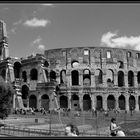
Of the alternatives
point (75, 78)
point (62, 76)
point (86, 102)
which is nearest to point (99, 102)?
point (86, 102)

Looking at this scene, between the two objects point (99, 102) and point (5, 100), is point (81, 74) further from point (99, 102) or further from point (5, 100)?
point (5, 100)

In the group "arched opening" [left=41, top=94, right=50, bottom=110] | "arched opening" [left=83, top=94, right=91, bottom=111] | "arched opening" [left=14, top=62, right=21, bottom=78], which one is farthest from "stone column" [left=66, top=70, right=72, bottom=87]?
"arched opening" [left=14, top=62, right=21, bottom=78]

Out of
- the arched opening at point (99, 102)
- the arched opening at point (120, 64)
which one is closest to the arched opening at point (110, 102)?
the arched opening at point (99, 102)

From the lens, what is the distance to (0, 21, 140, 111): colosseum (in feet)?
150

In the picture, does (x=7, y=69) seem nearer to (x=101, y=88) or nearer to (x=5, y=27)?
(x=5, y=27)

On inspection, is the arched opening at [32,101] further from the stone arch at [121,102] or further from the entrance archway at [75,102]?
the stone arch at [121,102]

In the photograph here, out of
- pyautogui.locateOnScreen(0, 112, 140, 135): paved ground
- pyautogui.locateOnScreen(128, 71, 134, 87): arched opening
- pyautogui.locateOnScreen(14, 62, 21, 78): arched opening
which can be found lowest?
pyautogui.locateOnScreen(0, 112, 140, 135): paved ground

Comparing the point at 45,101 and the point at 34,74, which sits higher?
the point at 34,74

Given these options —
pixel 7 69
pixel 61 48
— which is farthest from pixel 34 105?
pixel 61 48

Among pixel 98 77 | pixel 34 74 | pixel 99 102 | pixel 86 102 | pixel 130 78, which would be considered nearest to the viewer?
pixel 86 102

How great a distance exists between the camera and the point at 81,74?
158ft

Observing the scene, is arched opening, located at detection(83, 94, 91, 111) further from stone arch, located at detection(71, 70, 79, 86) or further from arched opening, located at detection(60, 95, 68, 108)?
stone arch, located at detection(71, 70, 79, 86)

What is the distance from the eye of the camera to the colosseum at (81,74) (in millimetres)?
45844

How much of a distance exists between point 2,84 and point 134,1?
20060mm
